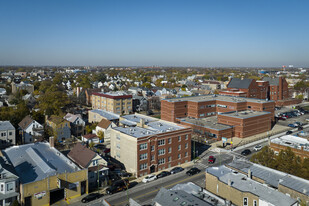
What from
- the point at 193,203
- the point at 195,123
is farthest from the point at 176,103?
the point at 193,203

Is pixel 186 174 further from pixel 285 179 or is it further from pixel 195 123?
pixel 195 123

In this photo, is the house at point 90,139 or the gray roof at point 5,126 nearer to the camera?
the gray roof at point 5,126

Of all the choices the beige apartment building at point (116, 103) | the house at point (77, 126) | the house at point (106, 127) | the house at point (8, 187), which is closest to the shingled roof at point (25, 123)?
the house at point (77, 126)

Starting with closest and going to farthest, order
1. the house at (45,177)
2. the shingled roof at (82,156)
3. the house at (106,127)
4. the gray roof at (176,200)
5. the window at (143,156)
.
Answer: the gray roof at (176,200)
the house at (45,177)
the shingled roof at (82,156)
the window at (143,156)
the house at (106,127)

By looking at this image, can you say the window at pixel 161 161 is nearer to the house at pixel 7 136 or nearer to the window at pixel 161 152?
the window at pixel 161 152

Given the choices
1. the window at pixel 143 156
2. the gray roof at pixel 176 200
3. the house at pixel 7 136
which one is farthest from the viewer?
the house at pixel 7 136

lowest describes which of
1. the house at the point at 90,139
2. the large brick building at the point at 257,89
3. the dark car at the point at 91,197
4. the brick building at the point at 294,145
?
the dark car at the point at 91,197
